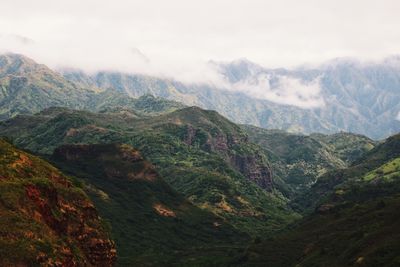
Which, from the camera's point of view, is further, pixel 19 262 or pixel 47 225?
pixel 47 225

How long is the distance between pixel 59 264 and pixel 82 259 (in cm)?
2337

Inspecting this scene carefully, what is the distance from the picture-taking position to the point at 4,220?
173 meters

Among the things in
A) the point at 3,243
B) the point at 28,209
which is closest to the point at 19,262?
the point at 3,243

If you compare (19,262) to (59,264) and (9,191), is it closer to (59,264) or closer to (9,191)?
(59,264)

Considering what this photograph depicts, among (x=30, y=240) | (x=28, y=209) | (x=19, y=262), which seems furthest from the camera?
(x=28, y=209)

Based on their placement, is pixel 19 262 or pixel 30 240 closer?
pixel 19 262

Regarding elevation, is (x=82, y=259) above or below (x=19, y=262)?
below

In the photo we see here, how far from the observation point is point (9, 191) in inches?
7579

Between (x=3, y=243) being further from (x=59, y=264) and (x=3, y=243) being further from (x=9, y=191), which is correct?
(x=9, y=191)

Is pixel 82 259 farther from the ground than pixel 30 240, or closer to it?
closer to it

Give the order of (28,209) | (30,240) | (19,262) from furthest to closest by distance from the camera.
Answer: (28,209) → (30,240) → (19,262)

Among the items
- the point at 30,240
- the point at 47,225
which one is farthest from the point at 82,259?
the point at 30,240

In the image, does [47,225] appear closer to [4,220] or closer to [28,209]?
[28,209]

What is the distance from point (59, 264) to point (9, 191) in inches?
1347
